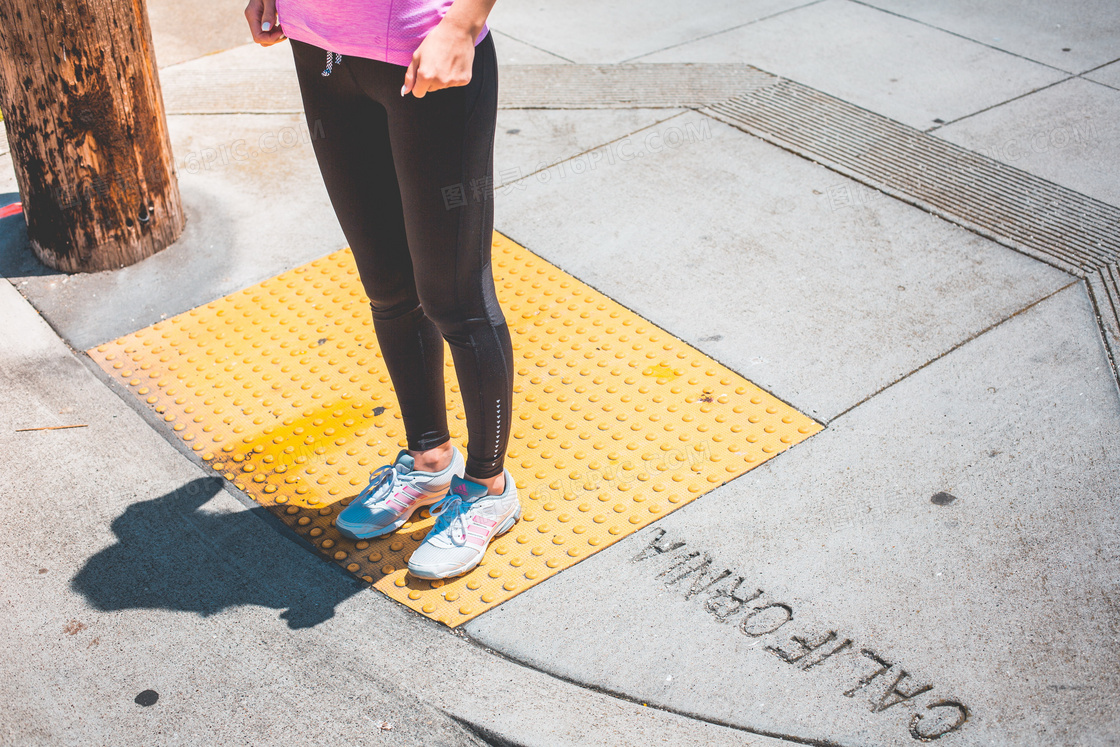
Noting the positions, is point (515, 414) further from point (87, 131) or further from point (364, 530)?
point (87, 131)

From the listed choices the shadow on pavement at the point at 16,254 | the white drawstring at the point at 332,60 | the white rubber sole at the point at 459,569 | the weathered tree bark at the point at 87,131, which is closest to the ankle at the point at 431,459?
the white rubber sole at the point at 459,569

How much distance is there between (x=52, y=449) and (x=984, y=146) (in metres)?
4.02

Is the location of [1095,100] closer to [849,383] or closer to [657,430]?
[849,383]

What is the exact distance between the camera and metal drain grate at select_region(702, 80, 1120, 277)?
373 cm

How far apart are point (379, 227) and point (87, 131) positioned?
6.18 ft

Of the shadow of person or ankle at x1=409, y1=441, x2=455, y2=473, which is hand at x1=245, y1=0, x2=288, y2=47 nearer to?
ankle at x1=409, y1=441, x2=455, y2=473

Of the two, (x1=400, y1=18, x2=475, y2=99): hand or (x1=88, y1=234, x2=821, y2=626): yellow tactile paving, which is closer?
(x1=400, y1=18, x2=475, y2=99): hand

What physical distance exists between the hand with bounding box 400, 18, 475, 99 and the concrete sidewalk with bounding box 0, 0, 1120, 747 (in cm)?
131

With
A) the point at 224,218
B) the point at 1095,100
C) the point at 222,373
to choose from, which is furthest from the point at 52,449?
the point at 1095,100

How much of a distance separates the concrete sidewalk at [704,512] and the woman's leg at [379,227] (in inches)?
20.2

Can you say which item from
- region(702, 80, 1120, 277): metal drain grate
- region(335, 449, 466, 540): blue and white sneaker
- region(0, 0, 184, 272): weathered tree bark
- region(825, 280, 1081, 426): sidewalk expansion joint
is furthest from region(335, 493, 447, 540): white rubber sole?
region(702, 80, 1120, 277): metal drain grate

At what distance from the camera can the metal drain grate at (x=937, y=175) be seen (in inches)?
147

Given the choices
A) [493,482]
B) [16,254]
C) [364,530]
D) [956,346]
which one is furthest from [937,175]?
[16,254]

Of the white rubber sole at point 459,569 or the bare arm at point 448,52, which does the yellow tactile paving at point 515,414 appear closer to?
the white rubber sole at point 459,569
